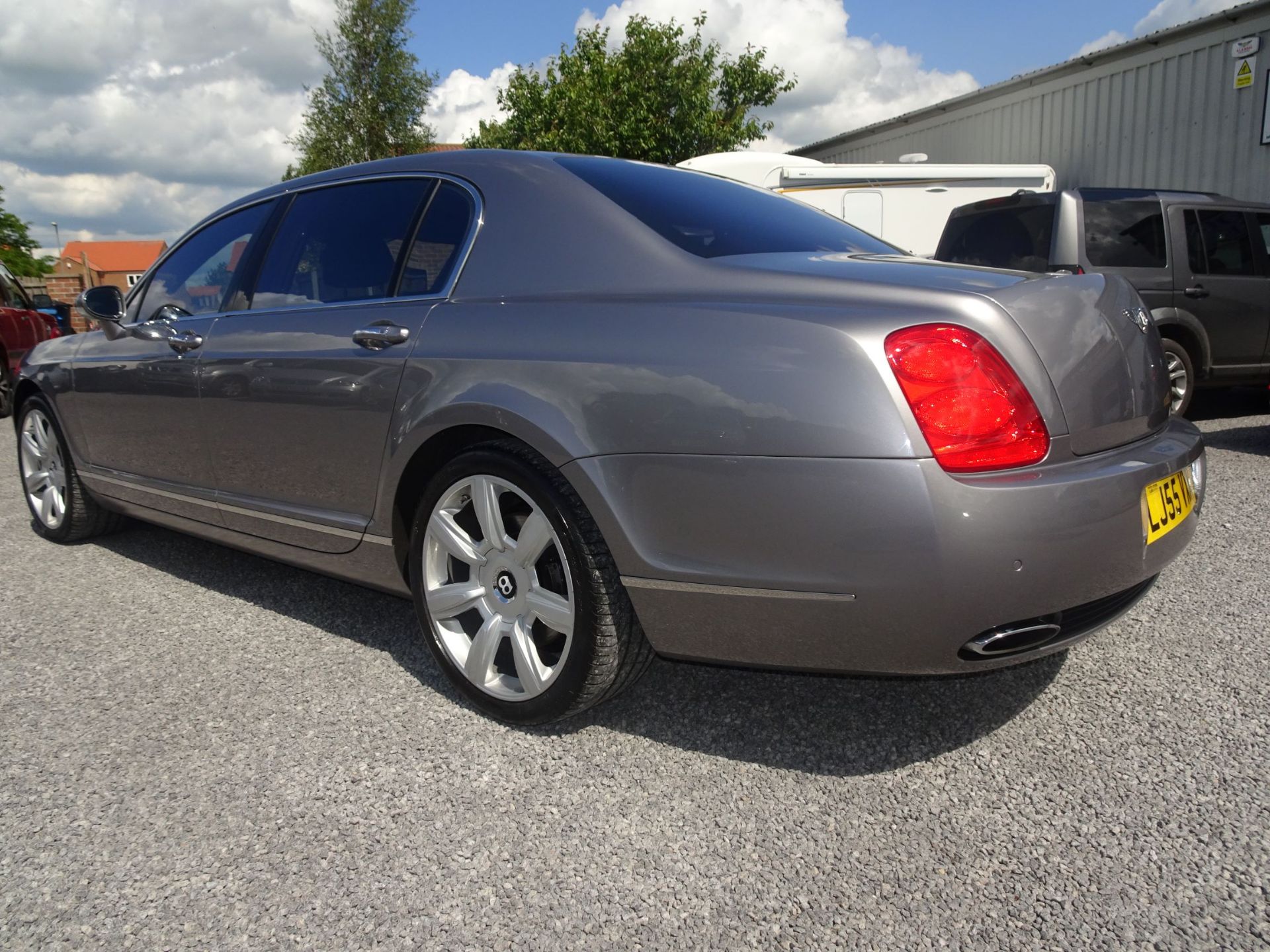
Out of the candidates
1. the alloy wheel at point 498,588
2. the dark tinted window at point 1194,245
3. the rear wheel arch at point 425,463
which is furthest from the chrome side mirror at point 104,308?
the dark tinted window at point 1194,245

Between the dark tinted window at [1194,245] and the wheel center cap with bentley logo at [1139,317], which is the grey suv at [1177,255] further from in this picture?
the wheel center cap with bentley logo at [1139,317]

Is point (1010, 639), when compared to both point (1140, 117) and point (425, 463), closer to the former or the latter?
point (425, 463)

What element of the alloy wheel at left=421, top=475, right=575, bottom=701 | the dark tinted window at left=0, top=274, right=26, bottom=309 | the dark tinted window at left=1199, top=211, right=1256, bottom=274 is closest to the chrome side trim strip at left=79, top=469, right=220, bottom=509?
the alloy wheel at left=421, top=475, right=575, bottom=701

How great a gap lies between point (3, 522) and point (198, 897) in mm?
4217

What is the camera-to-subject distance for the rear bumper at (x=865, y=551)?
6.06 ft

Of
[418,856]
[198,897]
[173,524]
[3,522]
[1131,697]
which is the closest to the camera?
[198,897]

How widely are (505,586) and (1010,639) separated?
1.23 metres

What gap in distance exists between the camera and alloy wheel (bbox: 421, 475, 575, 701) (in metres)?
2.39

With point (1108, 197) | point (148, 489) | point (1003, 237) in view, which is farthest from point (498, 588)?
point (1108, 197)

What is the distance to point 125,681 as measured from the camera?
2900 millimetres

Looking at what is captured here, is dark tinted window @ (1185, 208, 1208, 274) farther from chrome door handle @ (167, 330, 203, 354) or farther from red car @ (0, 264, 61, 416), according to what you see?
red car @ (0, 264, 61, 416)

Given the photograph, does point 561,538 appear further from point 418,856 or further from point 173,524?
point 173,524

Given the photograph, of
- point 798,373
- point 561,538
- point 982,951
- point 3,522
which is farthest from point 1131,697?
point 3,522

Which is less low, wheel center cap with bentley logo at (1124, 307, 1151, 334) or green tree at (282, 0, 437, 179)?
green tree at (282, 0, 437, 179)
